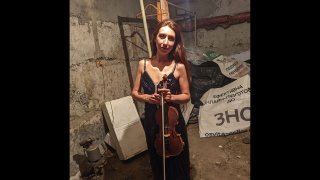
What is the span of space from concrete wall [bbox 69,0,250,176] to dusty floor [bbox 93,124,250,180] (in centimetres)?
58

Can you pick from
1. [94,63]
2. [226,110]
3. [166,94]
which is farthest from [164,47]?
[226,110]

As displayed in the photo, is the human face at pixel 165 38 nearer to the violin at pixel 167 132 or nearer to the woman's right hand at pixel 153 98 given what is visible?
the violin at pixel 167 132

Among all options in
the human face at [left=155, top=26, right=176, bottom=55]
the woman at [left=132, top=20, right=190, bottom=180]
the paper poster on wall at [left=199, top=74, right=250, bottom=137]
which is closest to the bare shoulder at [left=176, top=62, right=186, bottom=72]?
the woman at [left=132, top=20, right=190, bottom=180]

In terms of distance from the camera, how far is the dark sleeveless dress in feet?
7.41

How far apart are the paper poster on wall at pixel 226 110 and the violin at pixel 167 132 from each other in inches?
87.4

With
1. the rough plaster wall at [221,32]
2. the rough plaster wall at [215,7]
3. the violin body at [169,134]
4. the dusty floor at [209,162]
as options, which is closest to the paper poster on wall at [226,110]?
the dusty floor at [209,162]

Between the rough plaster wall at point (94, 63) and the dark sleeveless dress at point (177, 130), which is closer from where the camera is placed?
the dark sleeveless dress at point (177, 130)

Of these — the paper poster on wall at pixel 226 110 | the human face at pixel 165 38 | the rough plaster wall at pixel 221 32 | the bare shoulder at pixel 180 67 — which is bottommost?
the paper poster on wall at pixel 226 110

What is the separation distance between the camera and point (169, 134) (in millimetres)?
2168

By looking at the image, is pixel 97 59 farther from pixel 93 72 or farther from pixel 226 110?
pixel 226 110

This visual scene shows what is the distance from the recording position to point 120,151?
351 centimetres

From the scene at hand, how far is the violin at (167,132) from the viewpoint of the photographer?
2.15 m
